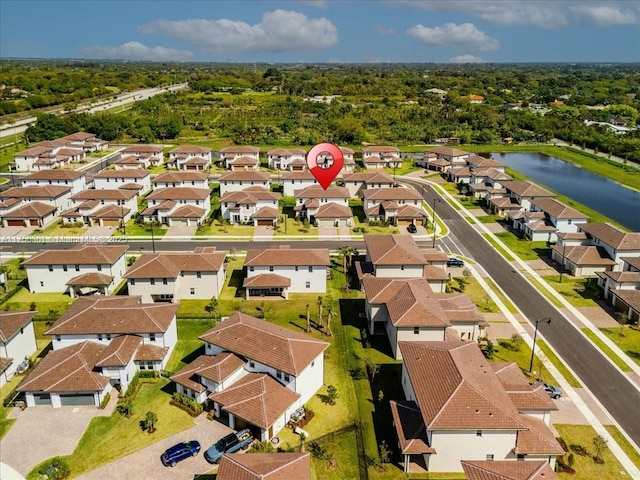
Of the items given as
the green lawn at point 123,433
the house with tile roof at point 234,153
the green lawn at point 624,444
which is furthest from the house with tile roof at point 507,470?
the house with tile roof at point 234,153

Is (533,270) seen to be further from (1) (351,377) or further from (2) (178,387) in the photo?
(2) (178,387)

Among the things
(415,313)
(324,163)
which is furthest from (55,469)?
(324,163)

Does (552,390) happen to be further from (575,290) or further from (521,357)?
(575,290)

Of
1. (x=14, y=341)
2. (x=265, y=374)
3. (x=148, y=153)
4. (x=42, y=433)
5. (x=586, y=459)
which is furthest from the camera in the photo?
(x=148, y=153)

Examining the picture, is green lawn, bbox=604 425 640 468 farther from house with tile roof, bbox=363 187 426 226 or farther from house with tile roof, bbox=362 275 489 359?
house with tile roof, bbox=363 187 426 226

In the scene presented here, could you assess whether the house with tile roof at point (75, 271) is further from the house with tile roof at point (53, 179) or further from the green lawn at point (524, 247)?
the green lawn at point (524, 247)

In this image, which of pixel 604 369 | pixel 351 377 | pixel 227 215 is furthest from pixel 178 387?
pixel 227 215
